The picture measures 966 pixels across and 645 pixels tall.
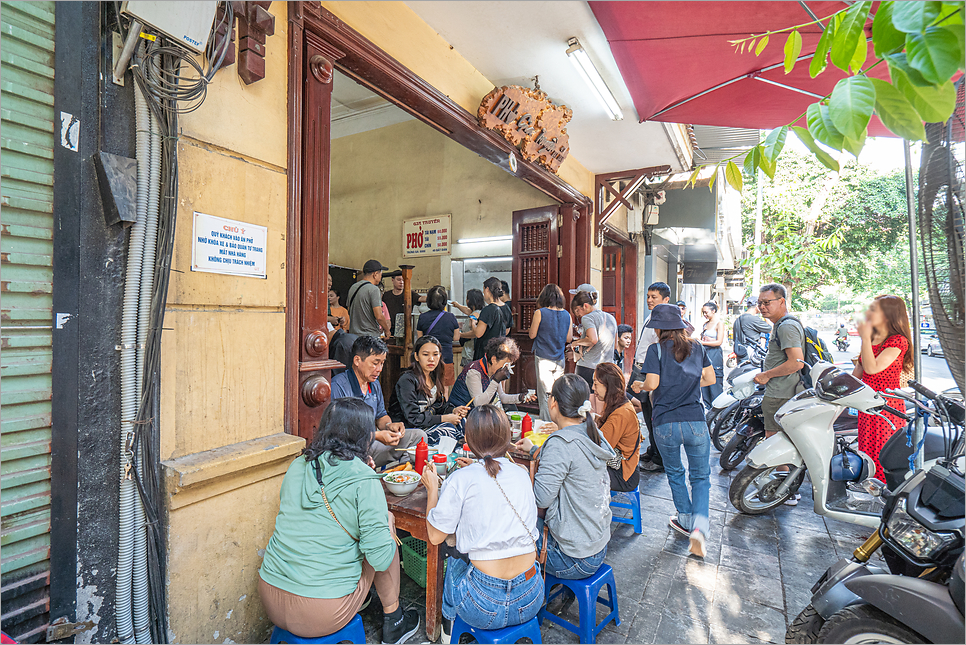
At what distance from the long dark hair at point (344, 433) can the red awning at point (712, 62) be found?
255 cm

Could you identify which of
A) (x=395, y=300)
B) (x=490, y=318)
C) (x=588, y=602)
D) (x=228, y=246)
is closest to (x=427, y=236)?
(x=395, y=300)

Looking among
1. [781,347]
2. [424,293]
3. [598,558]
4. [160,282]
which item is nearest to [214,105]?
[160,282]

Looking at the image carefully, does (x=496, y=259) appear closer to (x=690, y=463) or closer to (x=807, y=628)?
(x=690, y=463)

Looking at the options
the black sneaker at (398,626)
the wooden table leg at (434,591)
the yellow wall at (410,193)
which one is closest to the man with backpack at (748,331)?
the yellow wall at (410,193)

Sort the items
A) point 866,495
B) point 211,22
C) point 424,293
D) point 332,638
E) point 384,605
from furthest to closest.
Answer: point 424,293, point 866,495, point 384,605, point 332,638, point 211,22

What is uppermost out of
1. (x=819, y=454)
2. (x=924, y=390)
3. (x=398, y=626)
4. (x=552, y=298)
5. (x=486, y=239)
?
(x=486, y=239)

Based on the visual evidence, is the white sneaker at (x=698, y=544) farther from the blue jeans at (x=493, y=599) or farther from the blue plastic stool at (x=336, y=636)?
the blue plastic stool at (x=336, y=636)

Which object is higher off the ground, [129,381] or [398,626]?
[129,381]

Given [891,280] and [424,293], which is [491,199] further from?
[891,280]

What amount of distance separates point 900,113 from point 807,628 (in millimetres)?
1999

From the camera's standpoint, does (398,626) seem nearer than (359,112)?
Yes

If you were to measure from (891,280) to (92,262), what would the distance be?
4905mm

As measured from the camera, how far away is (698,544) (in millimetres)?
3010

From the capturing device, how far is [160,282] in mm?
1715
